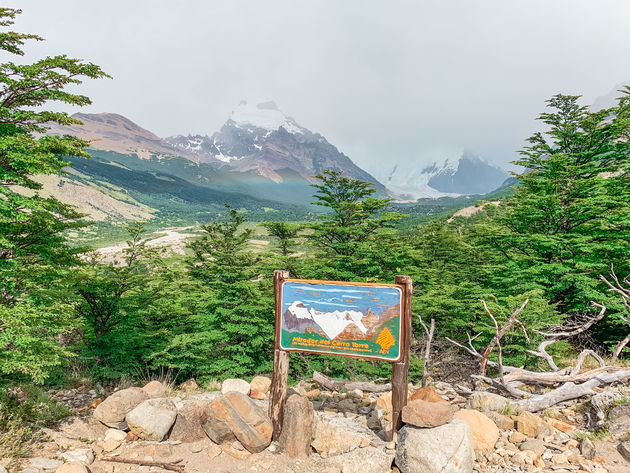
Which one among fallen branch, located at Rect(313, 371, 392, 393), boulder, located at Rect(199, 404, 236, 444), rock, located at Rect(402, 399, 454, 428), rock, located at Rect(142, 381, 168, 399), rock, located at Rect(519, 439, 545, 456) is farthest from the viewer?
fallen branch, located at Rect(313, 371, 392, 393)

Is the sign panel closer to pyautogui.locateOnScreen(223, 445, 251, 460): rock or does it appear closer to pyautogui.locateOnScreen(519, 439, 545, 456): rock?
pyautogui.locateOnScreen(223, 445, 251, 460): rock

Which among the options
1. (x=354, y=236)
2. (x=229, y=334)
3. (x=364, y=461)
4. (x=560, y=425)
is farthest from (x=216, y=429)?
(x=354, y=236)

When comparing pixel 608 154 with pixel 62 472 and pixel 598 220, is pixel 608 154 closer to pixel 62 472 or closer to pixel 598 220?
pixel 598 220

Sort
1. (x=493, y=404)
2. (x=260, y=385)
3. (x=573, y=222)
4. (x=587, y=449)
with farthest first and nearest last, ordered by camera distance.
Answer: (x=573, y=222)
(x=260, y=385)
(x=493, y=404)
(x=587, y=449)

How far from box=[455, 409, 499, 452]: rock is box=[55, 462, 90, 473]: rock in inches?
208

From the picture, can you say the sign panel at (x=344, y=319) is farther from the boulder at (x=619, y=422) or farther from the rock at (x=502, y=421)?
the boulder at (x=619, y=422)

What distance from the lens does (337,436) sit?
556 centimetres

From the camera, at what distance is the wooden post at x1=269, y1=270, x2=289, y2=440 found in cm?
571

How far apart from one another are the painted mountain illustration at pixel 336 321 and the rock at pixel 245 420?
4.79 feet

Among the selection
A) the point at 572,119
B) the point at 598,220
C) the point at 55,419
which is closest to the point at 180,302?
the point at 55,419

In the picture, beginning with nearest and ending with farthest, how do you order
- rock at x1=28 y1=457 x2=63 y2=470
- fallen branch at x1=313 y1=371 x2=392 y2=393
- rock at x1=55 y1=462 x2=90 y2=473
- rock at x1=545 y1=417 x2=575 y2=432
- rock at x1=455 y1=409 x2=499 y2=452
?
1. rock at x1=55 y1=462 x2=90 y2=473
2. rock at x1=28 y1=457 x2=63 y2=470
3. rock at x1=455 y1=409 x2=499 y2=452
4. rock at x1=545 y1=417 x2=575 y2=432
5. fallen branch at x1=313 y1=371 x2=392 y2=393

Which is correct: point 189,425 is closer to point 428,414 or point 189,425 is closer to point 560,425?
point 428,414

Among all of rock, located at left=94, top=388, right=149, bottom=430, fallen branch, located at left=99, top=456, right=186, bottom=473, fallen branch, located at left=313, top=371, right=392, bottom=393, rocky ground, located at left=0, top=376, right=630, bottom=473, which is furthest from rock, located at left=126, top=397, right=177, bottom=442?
fallen branch, located at left=313, top=371, right=392, bottom=393

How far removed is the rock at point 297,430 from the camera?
17.7ft
